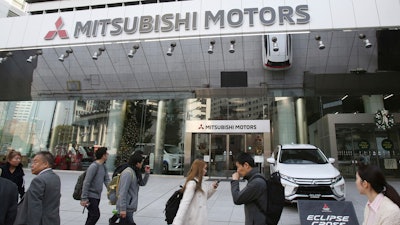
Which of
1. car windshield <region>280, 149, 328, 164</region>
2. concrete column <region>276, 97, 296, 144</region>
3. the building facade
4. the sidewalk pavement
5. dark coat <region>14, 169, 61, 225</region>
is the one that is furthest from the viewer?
concrete column <region>276, 97, 296, 144</region>

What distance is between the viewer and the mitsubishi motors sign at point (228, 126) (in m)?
14.8

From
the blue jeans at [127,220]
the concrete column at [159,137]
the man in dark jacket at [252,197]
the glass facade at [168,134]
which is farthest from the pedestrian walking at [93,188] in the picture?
the concrete column at [159,137]

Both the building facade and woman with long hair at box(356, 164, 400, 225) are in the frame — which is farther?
the building facade

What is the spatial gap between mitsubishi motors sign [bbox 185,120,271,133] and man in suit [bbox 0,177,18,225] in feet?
41.2

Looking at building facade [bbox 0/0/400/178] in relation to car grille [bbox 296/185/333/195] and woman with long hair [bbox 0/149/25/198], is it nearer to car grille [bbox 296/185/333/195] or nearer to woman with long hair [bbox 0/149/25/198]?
car grille [bbox 296/185/333/195]

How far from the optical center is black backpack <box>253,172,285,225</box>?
3023 millimetres

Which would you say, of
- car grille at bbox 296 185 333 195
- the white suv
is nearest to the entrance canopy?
the white suv

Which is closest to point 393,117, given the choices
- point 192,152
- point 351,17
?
point 351,17

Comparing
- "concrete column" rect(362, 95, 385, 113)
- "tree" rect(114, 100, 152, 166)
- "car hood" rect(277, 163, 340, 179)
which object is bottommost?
"car hood" rect(277, 163, 340, 179)

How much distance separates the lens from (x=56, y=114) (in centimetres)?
1784

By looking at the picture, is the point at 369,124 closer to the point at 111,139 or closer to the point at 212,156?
the point at 212,156

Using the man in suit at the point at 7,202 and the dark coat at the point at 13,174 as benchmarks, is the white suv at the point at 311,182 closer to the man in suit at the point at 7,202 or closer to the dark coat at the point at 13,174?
the man in suit at the point at 7,202

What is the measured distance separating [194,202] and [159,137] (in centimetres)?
1317

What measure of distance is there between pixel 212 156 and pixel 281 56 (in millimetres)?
6782
